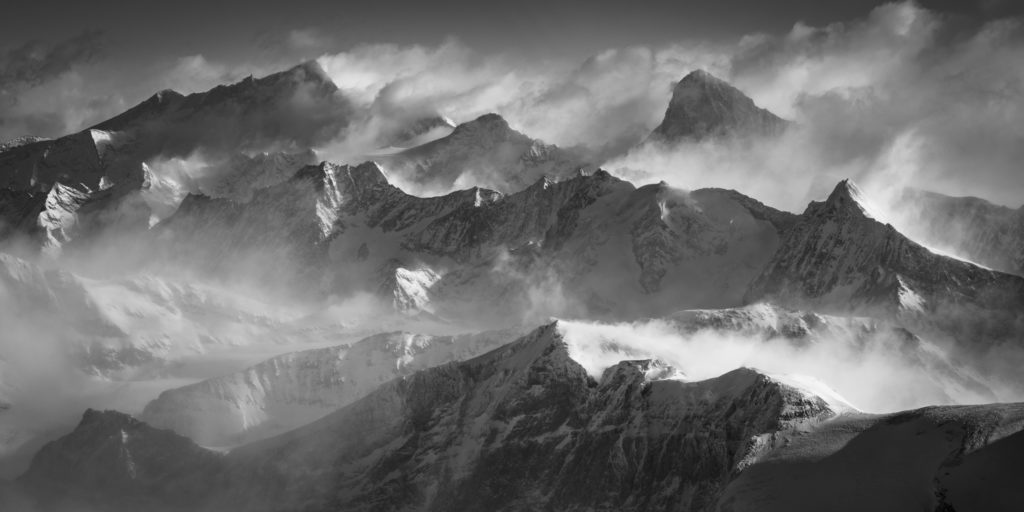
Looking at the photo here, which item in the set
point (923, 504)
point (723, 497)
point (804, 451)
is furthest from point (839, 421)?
point (923, 504)

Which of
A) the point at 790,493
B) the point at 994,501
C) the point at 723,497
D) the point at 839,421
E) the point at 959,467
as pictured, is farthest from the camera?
the point at 839,421

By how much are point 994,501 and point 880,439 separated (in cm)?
3170

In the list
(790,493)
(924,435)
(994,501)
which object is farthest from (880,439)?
(994,501)

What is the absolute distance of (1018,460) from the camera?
155 m

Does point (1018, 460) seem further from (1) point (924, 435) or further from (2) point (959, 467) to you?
(1) point (924, 435)

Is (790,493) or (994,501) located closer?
(994,501)

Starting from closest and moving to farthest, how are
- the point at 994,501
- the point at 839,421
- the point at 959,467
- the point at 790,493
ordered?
1. the point at 994,501
2. the point at 959,467
3. the point at 790,493
4. the point at 839,421

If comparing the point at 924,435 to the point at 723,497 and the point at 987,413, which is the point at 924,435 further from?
the point at 723,497

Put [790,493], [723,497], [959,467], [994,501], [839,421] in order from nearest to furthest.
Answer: [994,501] < [959,467] < [790,493] < [723,497] < [839,421]

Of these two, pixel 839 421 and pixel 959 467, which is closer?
pixel 959 467

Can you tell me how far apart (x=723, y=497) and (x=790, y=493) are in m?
15.6

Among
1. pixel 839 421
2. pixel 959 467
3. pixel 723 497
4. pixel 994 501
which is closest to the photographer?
pixel 994 501

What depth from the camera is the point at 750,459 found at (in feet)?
642

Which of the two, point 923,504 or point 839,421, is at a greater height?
point 839,421
